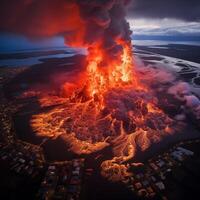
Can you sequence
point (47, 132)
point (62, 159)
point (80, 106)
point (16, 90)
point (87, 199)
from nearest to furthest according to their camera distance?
point (87, 199)
point (62, 159)
point (47, 132)
point (80, 106)
point (16, 90)

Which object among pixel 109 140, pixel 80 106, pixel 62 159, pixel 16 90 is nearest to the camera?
pixel 62 159

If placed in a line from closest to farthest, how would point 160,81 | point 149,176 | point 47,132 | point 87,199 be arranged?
1. point 87,199
2. point 149,176
3. point 47,132
4. point 160,81

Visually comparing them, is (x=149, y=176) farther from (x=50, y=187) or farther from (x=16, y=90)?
(x=16, y=90)

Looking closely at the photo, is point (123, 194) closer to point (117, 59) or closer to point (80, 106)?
point (80, 106)

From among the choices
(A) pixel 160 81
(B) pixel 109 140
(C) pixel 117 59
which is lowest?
(A) pixel 160 81

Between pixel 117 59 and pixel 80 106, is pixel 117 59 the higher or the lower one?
the higher one

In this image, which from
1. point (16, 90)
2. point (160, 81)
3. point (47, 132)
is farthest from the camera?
point (160, 81)

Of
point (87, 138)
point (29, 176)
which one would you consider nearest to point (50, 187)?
point (29, 176)

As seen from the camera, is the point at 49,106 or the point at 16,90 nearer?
the point at 49,106

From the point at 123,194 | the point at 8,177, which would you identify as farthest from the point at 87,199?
the point at 8,177
